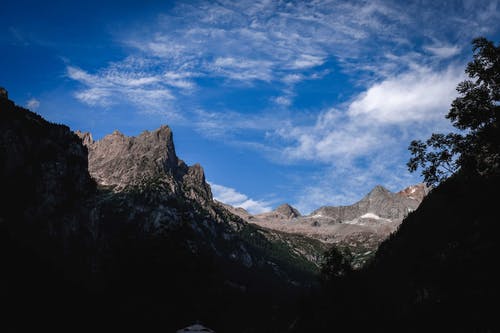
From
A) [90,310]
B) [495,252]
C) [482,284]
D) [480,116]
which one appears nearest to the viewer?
[480,116]

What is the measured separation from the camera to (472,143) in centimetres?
2395

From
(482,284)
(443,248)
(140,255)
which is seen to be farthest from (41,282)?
(443,248)

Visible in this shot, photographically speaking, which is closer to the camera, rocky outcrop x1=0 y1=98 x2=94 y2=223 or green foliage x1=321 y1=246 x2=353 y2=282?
green foliage x1=321 y1=246 x2=353 y2=282

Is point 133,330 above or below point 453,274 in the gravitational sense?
below

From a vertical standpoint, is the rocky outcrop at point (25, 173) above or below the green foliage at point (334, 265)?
above

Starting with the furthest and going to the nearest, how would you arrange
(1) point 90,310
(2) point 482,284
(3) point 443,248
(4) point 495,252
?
(3) point 443,248
(2) point 482,284
(1) point 90,310
(4) point 495,252

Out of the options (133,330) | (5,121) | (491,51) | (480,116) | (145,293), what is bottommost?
(133,330)

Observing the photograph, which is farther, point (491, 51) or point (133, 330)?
point (133, 330)

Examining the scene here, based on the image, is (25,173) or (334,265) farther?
(25,173)

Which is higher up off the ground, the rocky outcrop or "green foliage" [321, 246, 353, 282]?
the rocky outcrop

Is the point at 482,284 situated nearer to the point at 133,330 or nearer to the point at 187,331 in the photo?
the point at 187,331

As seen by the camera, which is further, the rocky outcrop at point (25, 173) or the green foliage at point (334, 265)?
the rocky outcrop at point (25, 173)

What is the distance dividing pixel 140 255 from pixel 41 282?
17.0m

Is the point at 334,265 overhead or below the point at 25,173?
below
